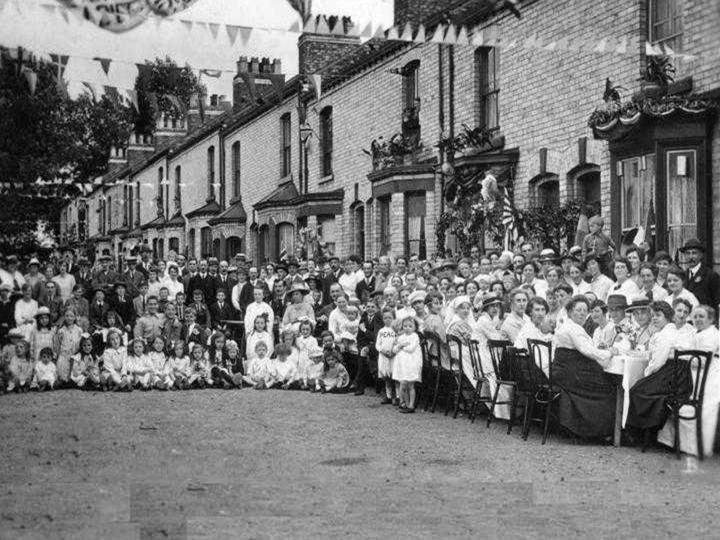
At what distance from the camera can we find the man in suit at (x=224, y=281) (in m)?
19.0

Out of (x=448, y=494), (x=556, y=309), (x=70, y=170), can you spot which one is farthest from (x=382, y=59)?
(x=70, y=170)

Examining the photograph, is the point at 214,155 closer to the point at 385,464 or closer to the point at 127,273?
the point at 127,273

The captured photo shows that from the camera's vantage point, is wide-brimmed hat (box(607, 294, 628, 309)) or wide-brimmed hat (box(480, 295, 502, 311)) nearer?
wide-brimmed hat (box(607, 294, 628, 309))

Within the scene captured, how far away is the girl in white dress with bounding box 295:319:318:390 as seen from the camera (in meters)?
16.5

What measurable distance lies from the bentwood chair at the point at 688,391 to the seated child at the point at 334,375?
22.8 ft

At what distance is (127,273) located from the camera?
64.0 ft

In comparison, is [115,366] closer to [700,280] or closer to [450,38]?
[450,38]

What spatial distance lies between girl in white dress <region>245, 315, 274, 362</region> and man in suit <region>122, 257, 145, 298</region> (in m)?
2.58

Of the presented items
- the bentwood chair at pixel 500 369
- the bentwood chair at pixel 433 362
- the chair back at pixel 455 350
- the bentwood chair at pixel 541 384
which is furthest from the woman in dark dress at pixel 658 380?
the bentwood chair at pixel 433 362

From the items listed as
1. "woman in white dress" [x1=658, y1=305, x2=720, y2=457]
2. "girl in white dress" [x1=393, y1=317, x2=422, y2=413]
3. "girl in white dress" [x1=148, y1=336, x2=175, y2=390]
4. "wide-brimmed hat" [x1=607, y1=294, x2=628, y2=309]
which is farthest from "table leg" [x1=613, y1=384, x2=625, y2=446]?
"girl in white dress" [x1=148, y1=336, x2=175, y2=390]

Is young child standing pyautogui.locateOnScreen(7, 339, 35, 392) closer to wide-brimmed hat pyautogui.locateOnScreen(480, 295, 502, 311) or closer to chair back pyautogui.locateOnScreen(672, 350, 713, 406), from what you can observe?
wide-brimmed hat pyautogui.locateOnScreen(480, 295, 502, 311)

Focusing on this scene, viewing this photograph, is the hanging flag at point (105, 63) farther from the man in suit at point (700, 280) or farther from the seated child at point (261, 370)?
the man in suit at point (700, 280)

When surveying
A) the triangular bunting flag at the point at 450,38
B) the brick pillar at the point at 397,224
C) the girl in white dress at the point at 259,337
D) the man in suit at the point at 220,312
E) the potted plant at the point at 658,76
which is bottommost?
the girl in white dress at the point at 259,337

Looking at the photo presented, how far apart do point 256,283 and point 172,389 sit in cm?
307
